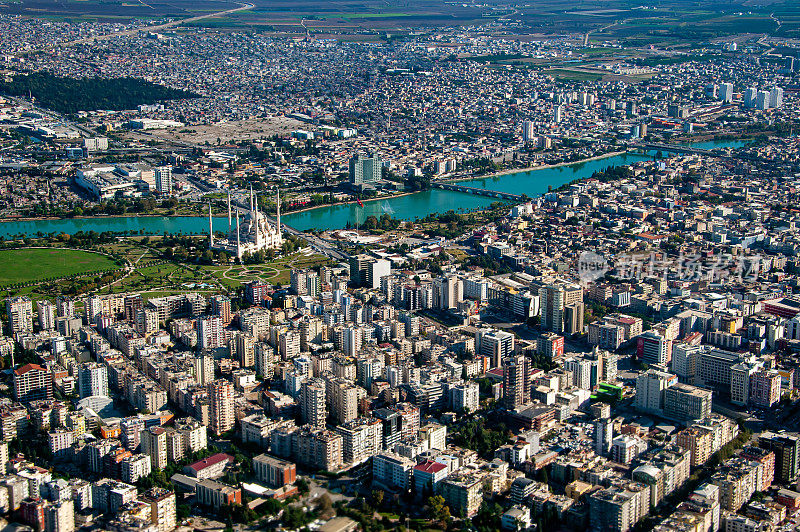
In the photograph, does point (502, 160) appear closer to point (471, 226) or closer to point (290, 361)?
point (471, 226)

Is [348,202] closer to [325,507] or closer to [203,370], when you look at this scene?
[203,370]

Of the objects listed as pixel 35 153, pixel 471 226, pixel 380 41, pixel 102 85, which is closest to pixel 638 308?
pixel 471 226

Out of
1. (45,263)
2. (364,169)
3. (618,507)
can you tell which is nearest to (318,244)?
(45,263)

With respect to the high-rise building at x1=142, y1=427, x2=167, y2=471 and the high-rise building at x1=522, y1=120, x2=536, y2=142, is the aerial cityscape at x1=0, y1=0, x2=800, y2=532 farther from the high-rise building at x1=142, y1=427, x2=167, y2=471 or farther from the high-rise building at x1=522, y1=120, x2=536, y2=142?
the high-rise building at x1=522, y1=120, x2=536, y2=142

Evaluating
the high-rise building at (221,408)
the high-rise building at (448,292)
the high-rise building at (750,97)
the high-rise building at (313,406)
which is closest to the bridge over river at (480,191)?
the high-rise building at (448,292)

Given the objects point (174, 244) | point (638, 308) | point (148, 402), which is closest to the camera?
point (148, 402)

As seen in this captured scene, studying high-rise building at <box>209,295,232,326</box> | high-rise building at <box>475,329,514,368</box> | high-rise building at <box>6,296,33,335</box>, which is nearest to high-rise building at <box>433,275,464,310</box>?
high-rise building at <box>475,329,514,368</box>
